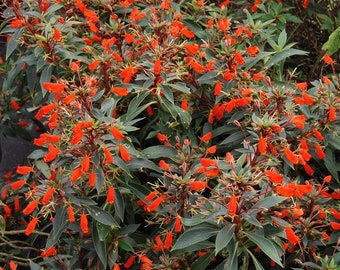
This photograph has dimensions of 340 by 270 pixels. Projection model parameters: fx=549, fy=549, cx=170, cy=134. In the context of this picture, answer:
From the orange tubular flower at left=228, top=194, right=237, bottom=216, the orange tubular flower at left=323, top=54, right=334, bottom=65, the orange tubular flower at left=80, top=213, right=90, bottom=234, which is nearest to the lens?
the orange tubular flower at left=228, top=194, right=237, bottom=216

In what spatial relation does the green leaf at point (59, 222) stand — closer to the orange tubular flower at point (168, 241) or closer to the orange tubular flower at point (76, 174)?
the orange tubular flower at point (76, 174)

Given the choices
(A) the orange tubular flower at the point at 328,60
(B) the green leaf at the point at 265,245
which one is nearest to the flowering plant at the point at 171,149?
(B) the green leaf at the point at 265,245

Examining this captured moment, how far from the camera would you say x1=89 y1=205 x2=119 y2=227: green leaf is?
2.50 meters

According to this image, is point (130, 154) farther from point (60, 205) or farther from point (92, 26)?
point (92, 26)

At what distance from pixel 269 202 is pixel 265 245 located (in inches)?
6.7

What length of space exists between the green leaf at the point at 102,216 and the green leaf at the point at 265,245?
647 mm

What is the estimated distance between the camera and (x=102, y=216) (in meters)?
2.53

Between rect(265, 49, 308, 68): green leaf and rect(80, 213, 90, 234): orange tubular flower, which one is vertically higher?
rect(265, 49, 308, 68): green leaf

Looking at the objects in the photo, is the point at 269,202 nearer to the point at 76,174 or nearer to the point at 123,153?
the point at 123,153

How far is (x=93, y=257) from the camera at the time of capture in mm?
2768

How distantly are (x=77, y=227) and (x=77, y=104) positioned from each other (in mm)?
631

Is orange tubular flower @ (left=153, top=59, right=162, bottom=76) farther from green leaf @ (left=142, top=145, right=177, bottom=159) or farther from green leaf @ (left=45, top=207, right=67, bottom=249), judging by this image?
green leaf @ (left=45, top=207, right=67, bottom=249)

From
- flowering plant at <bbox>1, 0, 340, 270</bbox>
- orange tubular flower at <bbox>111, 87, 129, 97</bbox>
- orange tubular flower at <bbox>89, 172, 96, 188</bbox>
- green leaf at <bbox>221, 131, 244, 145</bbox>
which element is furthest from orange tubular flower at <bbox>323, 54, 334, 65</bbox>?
orange tubular flower at <bbox>89, 172, 96, 188</bbox>

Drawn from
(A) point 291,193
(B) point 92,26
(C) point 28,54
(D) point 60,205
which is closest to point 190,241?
(A) point 291,193
